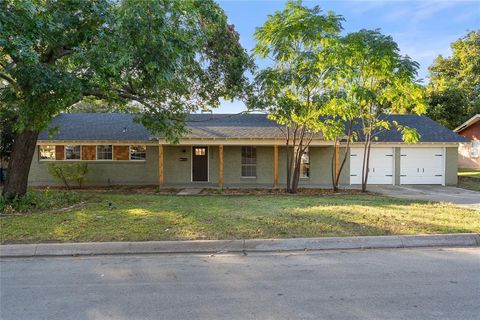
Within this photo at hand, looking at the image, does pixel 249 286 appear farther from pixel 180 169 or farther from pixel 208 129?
pixel 180 169

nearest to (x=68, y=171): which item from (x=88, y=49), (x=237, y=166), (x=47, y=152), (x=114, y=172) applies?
(x=114, y=172)

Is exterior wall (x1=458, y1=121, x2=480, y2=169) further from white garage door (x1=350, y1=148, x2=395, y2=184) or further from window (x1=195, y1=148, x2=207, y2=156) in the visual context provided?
window (x1=195, y1=148, x2=207, y2=156)

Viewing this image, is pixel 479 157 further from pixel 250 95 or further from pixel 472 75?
pixel 250 95

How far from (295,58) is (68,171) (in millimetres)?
11553

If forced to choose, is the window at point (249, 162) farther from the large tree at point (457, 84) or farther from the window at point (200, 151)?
the large tree at point (457, 84)

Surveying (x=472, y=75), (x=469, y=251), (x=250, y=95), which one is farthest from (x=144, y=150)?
(x=472, y=75)

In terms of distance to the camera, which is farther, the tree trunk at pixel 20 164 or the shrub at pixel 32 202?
the tree trunk at pixel 20 164

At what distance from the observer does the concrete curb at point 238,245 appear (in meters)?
5.98

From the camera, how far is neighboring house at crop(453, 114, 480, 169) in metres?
26.6

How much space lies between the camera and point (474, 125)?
88.1 ft

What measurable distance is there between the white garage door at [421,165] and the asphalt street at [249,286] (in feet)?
41.7

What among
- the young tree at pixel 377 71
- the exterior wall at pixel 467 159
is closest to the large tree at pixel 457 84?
the exterior wall at pixel 467 159

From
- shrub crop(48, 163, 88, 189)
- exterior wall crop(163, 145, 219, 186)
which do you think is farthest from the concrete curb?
exterior wall crop(163, 145, 219, 186)

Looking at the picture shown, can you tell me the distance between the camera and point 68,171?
1650cm
